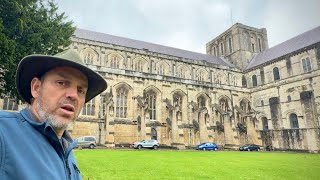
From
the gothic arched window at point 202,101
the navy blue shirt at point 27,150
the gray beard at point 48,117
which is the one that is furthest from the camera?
the gothic arched window at point 202,101

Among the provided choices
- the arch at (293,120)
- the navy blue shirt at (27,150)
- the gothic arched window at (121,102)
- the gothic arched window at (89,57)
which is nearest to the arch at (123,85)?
the gothic arched window at (121,102)

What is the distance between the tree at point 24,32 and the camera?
9.86m

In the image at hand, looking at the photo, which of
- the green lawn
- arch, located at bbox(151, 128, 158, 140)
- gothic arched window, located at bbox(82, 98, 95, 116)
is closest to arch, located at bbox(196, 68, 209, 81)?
arch, located at bbox(151, 128, 158, 140)

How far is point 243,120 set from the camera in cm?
3475

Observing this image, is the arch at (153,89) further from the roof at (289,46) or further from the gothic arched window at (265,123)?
the roof at (289,46)

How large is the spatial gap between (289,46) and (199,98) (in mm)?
17412

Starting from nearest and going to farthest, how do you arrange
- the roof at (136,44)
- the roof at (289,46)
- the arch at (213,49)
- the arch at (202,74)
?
the roof at (136,44) → the roof at (289,46) → the arch at (202,74) → the arch at (213,49)

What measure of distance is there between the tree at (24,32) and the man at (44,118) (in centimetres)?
899

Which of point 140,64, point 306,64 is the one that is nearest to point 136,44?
point 140,64

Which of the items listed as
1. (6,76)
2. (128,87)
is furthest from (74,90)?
(128,87)

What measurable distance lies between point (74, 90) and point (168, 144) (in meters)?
26.7

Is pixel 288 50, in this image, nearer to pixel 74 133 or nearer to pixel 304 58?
pixel 304 58

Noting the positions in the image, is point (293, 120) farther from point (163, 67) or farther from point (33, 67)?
point (33, 67)

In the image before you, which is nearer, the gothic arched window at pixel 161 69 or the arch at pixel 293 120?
the arch at pixel 293 120
